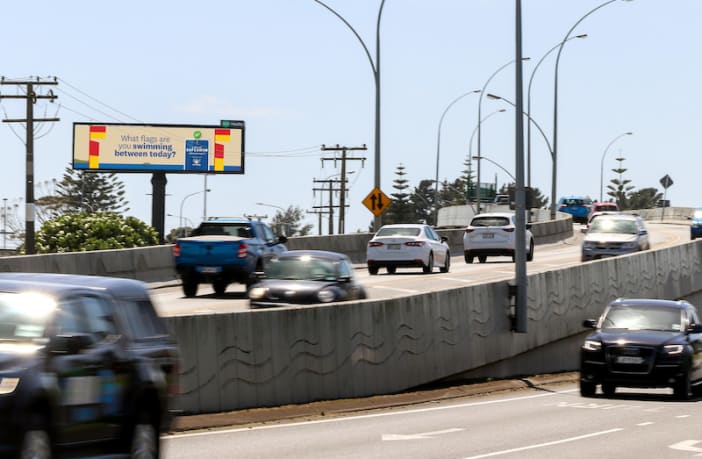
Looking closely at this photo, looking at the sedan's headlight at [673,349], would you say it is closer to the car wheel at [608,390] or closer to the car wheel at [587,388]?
the car wheel at [608,390]

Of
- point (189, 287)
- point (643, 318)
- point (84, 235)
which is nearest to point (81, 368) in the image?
point (643, 318)

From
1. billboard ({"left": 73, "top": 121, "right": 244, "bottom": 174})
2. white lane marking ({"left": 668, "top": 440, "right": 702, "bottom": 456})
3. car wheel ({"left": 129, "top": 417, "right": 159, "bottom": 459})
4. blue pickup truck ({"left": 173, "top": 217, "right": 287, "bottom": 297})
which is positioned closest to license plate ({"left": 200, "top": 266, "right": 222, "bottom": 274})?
blue pickup truck ({"left": 173, "top": 217, "right": 287, "bottom": 297})

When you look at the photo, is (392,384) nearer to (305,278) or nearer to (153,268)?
(305,278)

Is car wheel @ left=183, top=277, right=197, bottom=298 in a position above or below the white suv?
below

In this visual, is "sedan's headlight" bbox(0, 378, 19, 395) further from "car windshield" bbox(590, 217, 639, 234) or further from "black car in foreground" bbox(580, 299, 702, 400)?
"car windshield" bbox(590, 217, 639, 234)

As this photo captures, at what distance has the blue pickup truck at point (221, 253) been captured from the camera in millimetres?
31469

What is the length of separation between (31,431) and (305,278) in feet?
54.1

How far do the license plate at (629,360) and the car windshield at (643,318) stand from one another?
3.89ft

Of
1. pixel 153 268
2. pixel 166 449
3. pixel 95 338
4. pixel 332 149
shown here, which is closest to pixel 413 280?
pixel 153 268

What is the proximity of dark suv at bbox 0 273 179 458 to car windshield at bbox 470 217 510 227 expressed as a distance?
36768mm

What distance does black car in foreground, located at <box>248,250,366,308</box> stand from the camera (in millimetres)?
24969

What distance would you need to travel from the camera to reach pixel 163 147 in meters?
82.4

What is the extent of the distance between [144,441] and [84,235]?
55093mm

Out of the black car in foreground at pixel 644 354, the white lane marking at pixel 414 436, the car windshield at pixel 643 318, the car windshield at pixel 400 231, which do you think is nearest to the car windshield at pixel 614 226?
the car windshield at pixel 400 231
